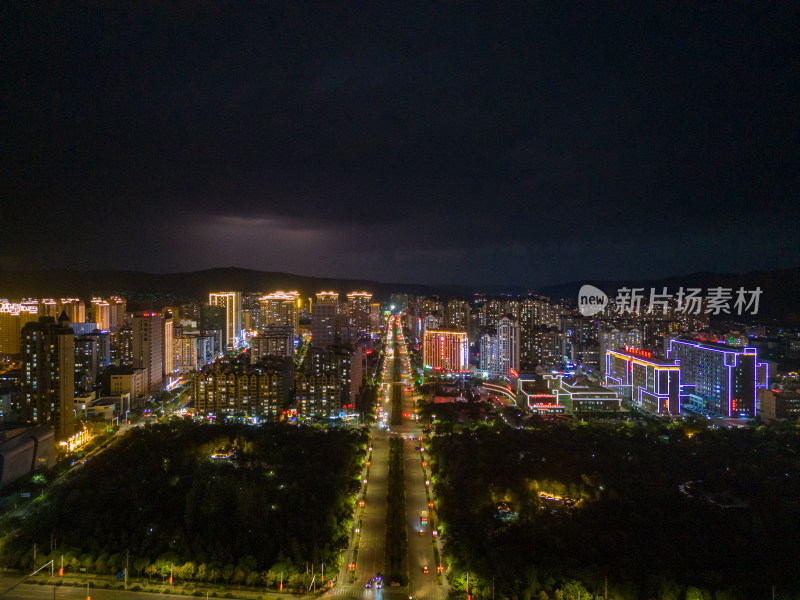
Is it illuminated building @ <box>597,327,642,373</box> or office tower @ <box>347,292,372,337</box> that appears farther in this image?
office tower @ <box>347,292,372,337</box>

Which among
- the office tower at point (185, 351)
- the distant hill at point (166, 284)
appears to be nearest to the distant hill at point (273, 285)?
the distant hill at point (166, 284)

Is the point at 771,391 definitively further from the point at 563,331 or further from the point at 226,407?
the point at 226,407

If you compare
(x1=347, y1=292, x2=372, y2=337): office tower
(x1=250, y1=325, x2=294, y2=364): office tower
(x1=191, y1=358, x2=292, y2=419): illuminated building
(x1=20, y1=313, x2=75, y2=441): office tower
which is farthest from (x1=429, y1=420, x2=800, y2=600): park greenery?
(x1=347, y1=292, x2=372, y2=337): office tower

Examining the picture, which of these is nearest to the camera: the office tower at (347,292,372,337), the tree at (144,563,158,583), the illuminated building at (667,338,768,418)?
the tree at (144,563,158,583)

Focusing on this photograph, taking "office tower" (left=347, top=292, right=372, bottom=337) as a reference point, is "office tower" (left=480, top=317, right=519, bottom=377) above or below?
below

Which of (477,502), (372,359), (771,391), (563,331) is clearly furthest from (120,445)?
(563,331)

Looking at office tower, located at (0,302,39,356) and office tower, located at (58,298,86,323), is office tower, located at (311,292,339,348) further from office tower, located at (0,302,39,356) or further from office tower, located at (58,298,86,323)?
office tower, located at (0,302,39,356)

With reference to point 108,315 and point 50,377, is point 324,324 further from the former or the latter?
point 50,377
